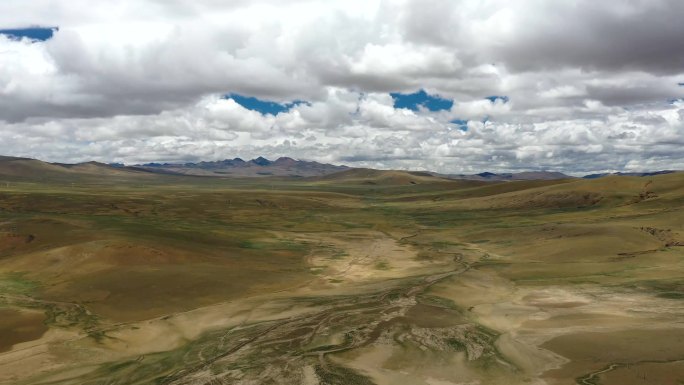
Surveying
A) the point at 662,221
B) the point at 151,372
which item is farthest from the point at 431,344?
the point at 662,221

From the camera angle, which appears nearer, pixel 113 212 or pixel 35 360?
pixel 35 360

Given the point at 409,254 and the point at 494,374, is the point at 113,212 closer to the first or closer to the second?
the point at 409,254

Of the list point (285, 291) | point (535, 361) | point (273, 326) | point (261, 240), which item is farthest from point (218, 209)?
point (535, 361)

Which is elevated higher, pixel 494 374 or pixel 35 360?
pixel 494 374

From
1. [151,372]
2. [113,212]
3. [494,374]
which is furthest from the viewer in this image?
[113,212]

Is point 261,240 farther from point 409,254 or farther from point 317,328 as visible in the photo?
point 317,328

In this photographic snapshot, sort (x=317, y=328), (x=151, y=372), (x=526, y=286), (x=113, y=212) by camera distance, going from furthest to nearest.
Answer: (x=113, y=212) → (x=526, y=286) → (x=317, y=328) → (x=151, y=372)
